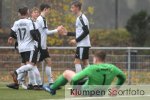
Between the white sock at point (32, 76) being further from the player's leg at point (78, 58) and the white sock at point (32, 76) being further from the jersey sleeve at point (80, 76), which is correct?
the jersey sleeve at point (80, 76)

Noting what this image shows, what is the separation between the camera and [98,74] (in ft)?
36.0

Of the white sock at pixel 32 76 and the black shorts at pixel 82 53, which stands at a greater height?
the black shorts at pixel 82 53

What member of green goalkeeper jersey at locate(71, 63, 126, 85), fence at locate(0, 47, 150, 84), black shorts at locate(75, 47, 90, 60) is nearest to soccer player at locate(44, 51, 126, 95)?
green goalkeeper jersey at locate(71, 63, 126, 85)

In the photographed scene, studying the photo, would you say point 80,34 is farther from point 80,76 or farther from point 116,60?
point 80,76

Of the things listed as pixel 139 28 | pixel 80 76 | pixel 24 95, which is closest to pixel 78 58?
pixel 24 95

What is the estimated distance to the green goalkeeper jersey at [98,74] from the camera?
1085 cm

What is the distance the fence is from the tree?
1090 centimetres

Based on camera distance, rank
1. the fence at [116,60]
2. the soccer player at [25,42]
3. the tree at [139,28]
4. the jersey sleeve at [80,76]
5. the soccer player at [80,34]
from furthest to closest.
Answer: the tree at [139,28] → the fence at [116,60] → the soccer player at [25,42] → the soccer player at [80,34] → the jersey sleeve at [80,76]

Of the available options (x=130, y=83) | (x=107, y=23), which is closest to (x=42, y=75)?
(x=130, y=83)

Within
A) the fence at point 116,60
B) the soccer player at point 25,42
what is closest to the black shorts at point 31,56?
the soccer player at point 25,42

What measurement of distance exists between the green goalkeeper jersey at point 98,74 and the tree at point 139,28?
65.7 ft

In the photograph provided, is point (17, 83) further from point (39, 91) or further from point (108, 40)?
point (108, 40)

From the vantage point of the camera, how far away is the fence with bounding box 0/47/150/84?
65.2 ft

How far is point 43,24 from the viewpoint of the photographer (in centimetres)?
1628
